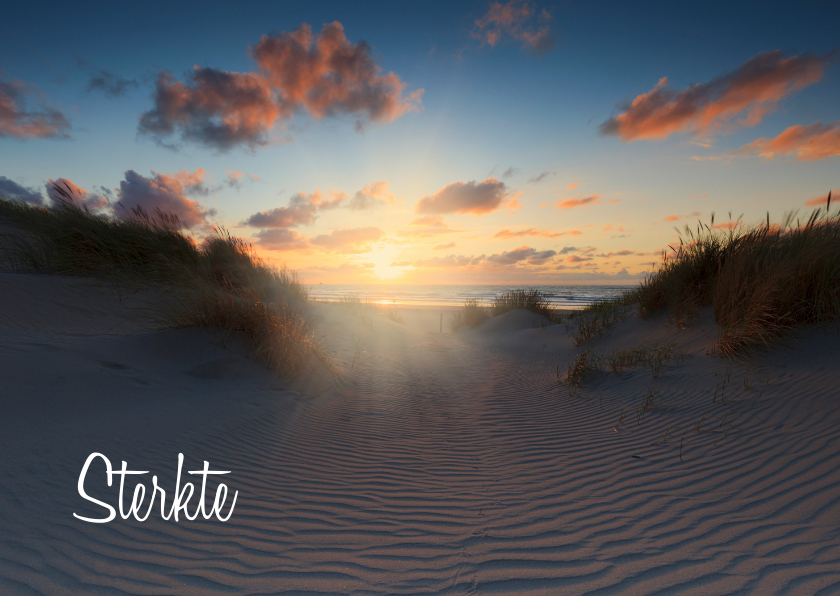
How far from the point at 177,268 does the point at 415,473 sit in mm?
7513

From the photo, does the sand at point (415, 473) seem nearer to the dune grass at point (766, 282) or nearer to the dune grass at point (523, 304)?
the dune grass at point (766, 282)

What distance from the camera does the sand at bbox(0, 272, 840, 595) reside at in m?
2.08

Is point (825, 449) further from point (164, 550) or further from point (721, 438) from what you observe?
point (164, 550)

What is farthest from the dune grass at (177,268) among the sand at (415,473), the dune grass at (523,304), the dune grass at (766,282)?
the dune grass at (523,304)

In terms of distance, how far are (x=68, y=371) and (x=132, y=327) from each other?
310cm

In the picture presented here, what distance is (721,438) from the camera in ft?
12.7

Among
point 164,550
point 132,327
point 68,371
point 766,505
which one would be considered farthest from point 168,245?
point 766,505

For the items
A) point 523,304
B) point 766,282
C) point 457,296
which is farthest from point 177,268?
point 457,296

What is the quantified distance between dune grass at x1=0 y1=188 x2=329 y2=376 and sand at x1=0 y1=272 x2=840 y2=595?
1.33 ft

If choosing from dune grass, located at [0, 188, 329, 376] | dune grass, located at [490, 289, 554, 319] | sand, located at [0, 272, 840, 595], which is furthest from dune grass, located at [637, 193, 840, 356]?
dune grass, located at [490, 289, 554, 319]

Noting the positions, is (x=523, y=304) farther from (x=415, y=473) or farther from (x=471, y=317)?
(x=415, y=473)

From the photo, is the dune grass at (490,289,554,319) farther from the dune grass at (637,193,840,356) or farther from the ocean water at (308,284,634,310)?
the dune grass at (637,193,840,356)

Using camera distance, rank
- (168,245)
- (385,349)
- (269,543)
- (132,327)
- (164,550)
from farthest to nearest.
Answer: (385,349) < (168,245) < (132,327) < (269,543) < (164,550)

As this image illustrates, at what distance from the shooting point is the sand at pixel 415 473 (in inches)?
82.0
